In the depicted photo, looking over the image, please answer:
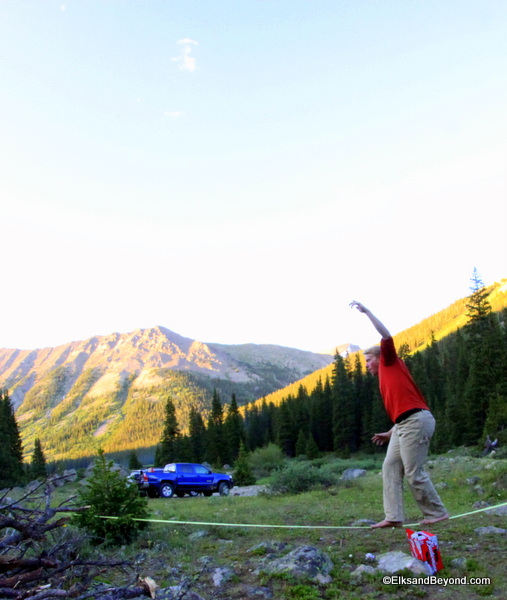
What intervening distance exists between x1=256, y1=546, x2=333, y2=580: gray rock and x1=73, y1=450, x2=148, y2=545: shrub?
2910mm

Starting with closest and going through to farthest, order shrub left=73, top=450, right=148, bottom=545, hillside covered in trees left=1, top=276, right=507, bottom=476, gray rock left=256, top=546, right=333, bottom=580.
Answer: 1. gray rock left=256, top=546, right=333, bottom=580
2. shrub left=73, top=450, right=148, bottom=545
3. hillside covered in trees left=1, top=276, right=507, bottom=476

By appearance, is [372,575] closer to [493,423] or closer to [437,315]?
[493,423]

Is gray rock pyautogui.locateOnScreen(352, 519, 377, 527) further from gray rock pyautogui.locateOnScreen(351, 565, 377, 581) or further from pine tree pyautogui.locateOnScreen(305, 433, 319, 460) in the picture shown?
pine tree pyautogui.locateOnScreen(305, 433, 319, 460)

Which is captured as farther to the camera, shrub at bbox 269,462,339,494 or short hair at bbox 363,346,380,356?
shrub at bbox 269,462,339,494

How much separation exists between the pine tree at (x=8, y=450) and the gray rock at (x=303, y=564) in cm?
4046

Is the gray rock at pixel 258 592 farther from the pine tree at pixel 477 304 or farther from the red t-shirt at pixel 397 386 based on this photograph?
the pine tree at pixel 477 304

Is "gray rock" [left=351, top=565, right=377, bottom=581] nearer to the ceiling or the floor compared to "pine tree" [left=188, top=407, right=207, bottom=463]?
nearer to the ceiling

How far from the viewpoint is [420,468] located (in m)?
5.12

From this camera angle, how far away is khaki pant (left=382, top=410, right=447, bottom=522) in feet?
16.6

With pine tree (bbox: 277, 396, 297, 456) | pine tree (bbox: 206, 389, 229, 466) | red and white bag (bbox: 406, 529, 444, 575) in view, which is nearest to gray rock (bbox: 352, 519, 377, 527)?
red and white bag (bbox: 406, 529, 444, 575)

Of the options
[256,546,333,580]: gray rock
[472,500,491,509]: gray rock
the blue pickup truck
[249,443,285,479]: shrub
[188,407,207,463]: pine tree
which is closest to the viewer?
[256,546,333,580]: gray rock

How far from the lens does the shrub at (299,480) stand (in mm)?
16391

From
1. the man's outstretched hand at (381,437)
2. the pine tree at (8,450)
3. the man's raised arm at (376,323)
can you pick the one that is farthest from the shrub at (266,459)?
the man's raised arm at (376,323)

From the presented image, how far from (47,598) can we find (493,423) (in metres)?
28.0
